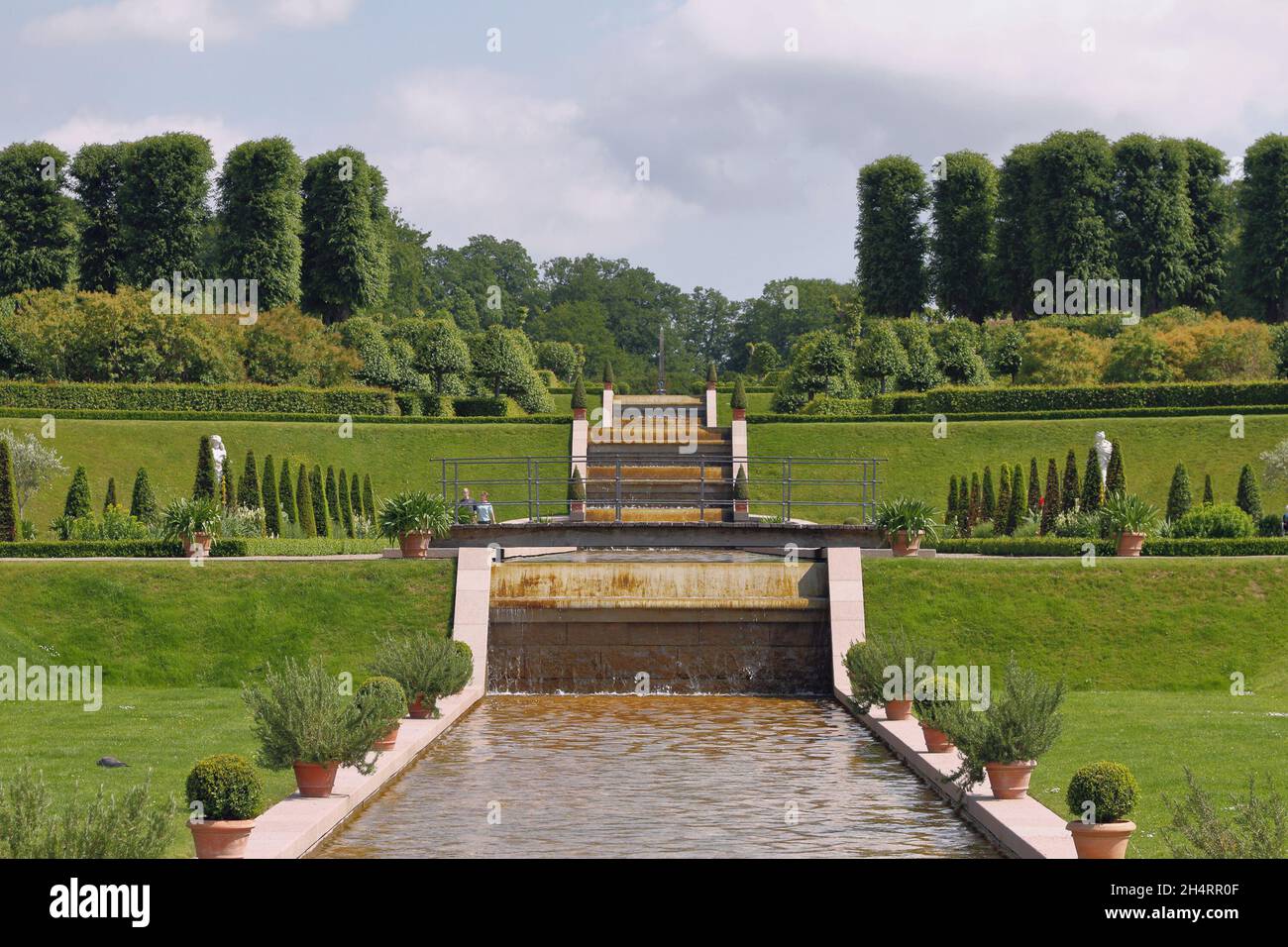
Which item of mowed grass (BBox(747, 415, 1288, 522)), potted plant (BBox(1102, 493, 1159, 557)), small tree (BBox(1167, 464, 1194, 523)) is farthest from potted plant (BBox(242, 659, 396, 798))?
mowed grass (BBox(747, 415, 1288, 522))

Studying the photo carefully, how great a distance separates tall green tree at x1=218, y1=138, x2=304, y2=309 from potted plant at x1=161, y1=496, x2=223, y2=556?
48539 millimetres

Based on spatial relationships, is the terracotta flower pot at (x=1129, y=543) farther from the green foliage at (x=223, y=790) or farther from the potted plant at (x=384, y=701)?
the green foliage at (x=223, y=790)

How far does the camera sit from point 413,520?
95.5ft

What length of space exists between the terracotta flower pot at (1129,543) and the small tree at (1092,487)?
6.73 metres

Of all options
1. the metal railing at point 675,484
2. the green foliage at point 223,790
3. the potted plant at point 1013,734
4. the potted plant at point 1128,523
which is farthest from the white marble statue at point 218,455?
the potted plant at point 1013,734

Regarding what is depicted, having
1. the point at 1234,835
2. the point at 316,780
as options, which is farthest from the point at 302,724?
the point at 1234,835

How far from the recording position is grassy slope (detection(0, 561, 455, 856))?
84.1 feet

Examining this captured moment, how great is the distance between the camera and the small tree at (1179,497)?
3888 cm

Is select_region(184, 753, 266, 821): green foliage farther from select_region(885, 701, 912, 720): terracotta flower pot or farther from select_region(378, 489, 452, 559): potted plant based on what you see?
select_region(378, 489, 452, 559): potted plant

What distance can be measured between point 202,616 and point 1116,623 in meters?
16.1

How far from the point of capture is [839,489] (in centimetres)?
4703
